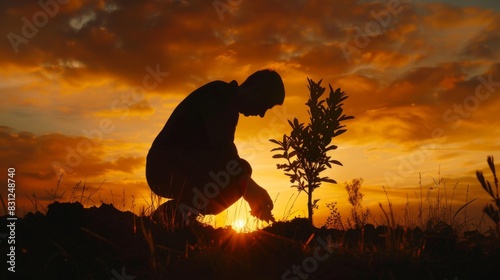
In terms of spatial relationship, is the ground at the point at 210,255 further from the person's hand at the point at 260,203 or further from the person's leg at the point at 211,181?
the person's leg at the point at 211,181

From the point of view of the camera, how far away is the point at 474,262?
455 cm

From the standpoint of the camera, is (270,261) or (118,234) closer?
(270,261)

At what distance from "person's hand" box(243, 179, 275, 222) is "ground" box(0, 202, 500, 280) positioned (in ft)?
0.98

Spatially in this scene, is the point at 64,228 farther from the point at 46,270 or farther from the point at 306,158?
the point at 306,158

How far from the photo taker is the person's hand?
5831 mm

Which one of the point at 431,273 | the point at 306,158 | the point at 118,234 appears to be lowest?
the point at 431,273

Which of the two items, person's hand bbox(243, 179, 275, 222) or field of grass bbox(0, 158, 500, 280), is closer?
field of grass bbox(0, 158, 500, 280)

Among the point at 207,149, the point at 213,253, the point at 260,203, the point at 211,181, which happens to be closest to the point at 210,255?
the point at 213,253

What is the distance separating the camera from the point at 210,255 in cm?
443

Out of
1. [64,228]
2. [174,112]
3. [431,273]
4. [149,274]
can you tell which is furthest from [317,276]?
[174,112]

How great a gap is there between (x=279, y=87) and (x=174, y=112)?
4.72 ft

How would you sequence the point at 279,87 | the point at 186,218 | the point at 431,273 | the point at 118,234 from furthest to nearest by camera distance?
the point at 279,87
the point at 186,218
the point at 118,234
the point at 431,273

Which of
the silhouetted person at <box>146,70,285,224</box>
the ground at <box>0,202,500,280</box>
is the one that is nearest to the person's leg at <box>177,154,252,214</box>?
the silhouetted person at <box>146,70,285,224</box>

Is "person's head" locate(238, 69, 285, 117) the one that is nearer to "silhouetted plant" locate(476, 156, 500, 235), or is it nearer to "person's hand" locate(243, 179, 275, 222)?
"person's hand" locate(243, 179, 275, 222)
